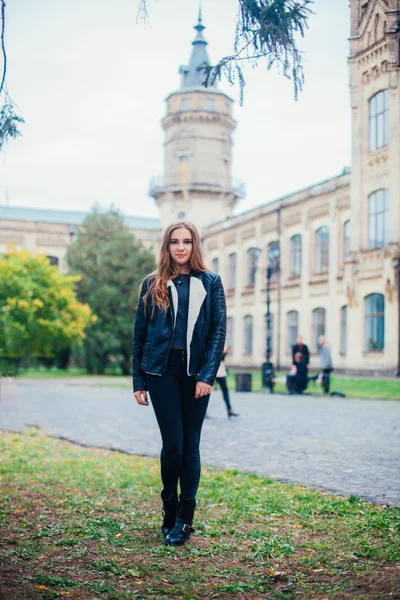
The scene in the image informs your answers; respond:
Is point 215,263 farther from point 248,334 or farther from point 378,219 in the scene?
point 378,219

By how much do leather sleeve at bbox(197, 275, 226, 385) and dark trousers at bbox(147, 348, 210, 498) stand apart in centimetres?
12

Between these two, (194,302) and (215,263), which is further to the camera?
(215,263)

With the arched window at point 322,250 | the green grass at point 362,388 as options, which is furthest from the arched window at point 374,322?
the arched window at point 322,250

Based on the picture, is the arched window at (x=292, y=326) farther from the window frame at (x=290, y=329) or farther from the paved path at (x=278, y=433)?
the paved path at (x=278, y=433)

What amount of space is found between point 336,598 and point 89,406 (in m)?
13.5

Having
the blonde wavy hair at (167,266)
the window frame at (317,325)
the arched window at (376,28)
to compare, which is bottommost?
the blonde wavy hair at (167,266)

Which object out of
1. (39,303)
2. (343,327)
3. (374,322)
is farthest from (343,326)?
(39,303)

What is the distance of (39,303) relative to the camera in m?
33.2

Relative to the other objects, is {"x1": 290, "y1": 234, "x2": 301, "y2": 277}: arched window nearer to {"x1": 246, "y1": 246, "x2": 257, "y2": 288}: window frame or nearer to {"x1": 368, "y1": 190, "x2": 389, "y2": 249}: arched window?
{"x1": 246, "y1": 246, "x2": 257, "y2": 288}: window frame

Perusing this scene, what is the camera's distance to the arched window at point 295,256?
120ft

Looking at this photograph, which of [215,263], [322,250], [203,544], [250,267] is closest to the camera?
[203,544]

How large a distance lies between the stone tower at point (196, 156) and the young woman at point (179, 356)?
135ft

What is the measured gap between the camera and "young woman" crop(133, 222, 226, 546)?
4.52m

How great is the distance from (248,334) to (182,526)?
3700 centimetres
